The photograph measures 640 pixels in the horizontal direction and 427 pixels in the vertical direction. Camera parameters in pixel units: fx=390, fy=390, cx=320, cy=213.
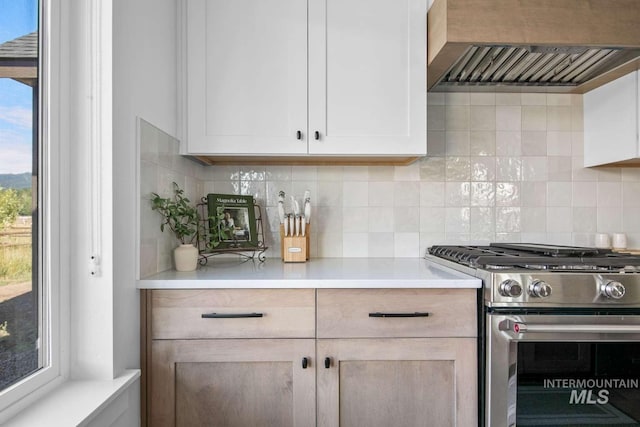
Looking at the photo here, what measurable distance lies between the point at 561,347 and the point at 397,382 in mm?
532

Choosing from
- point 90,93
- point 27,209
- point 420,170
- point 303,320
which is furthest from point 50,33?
point 420,170

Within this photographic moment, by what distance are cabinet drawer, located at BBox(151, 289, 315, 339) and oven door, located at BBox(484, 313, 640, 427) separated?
2.02 feet

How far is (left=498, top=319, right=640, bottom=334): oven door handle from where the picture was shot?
122cm

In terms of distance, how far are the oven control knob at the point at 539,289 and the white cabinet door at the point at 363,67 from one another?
2.61 feet

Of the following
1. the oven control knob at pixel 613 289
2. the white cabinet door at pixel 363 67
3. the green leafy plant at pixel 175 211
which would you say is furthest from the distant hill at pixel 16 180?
the oven control knob at pixel 613 289

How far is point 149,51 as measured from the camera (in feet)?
4.51

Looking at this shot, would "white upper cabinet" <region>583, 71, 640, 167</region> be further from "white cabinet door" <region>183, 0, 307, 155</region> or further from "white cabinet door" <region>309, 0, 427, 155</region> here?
"white cabinet door" <region>183, 0, 307, 155</region>

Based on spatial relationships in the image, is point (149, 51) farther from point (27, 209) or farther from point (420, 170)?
point (420, 170)

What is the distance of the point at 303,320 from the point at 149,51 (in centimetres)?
108

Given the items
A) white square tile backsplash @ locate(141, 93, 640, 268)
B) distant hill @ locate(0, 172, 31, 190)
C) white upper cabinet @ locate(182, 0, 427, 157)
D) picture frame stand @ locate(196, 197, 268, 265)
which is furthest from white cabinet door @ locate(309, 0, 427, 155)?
distant hill @ locate(0, 172, 31, 190)

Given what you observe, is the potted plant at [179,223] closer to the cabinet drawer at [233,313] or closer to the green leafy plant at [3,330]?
the cabinet drawer at [233,313]

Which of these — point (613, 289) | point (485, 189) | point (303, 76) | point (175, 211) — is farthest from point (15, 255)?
point (485, 189)

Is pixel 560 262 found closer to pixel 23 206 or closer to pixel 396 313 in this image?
pixel 396 313

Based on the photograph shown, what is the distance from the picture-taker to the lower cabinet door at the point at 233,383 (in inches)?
51.1
